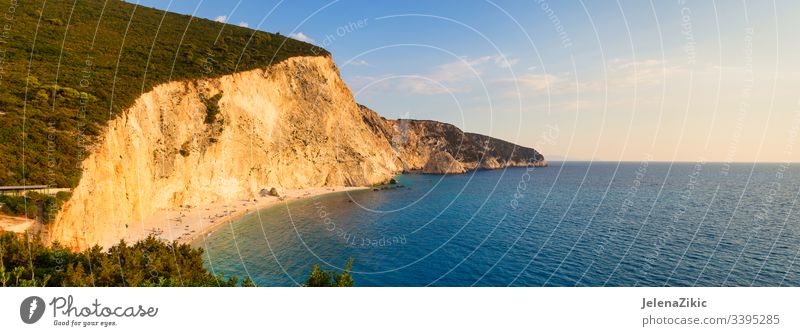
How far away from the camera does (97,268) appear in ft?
53.4

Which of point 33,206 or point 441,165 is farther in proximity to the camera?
point 441,165

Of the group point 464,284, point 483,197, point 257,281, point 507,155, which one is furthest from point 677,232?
point 507,155

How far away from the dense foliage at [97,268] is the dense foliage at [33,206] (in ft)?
15.6

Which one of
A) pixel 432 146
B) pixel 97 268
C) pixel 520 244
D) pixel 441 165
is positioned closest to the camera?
pixel 97 268

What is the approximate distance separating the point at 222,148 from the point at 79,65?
18581mm

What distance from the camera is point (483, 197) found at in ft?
257

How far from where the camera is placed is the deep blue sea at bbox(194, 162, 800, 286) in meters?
29.5

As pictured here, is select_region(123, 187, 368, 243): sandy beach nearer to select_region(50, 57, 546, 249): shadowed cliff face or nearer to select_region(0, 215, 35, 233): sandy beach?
select_region(50, 57, 546, 249): shadowed cliff face

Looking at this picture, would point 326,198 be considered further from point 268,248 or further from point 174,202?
point 268,248

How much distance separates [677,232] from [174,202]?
Answer: 6269 centimetres
